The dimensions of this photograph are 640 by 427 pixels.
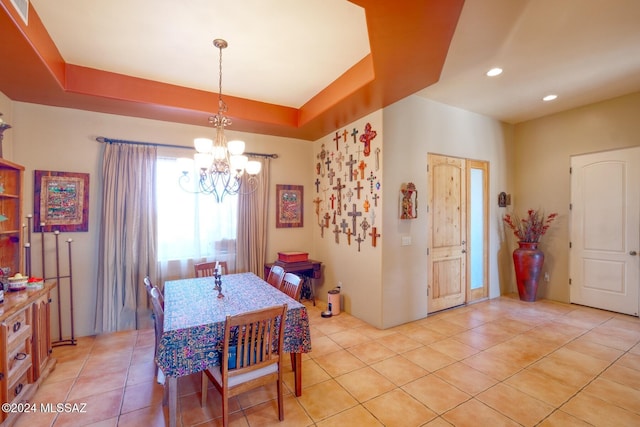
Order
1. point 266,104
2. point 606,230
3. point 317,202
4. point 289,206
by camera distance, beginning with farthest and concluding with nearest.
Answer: point 317,202 < point 289,206 < point 606,230 < point 266,104

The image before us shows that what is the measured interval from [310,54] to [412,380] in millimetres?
3164

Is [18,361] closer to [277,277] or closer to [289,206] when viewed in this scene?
[277,277]

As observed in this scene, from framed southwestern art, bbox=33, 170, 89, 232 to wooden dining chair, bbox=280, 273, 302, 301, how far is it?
2.59m

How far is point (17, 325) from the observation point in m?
2.15

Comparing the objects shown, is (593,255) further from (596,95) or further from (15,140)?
(15,140)

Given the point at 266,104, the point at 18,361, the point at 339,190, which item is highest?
the point at 266,104

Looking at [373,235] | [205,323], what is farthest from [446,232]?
[205,323]

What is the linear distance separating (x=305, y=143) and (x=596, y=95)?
4191 mm

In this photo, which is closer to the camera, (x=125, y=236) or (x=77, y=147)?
(x=77, y=147)

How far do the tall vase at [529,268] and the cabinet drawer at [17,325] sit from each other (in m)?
5.97

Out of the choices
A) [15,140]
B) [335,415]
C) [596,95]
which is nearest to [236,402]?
[335,415]

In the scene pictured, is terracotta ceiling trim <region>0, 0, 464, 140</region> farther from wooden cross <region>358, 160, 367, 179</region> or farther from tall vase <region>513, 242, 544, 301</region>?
tall vase <region>513, 242, 544, 301</region>

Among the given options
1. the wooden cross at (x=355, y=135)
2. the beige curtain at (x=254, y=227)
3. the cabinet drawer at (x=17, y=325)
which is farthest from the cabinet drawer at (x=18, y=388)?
the wooden cross at (x=355, y=135)

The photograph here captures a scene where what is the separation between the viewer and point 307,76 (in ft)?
10.5
